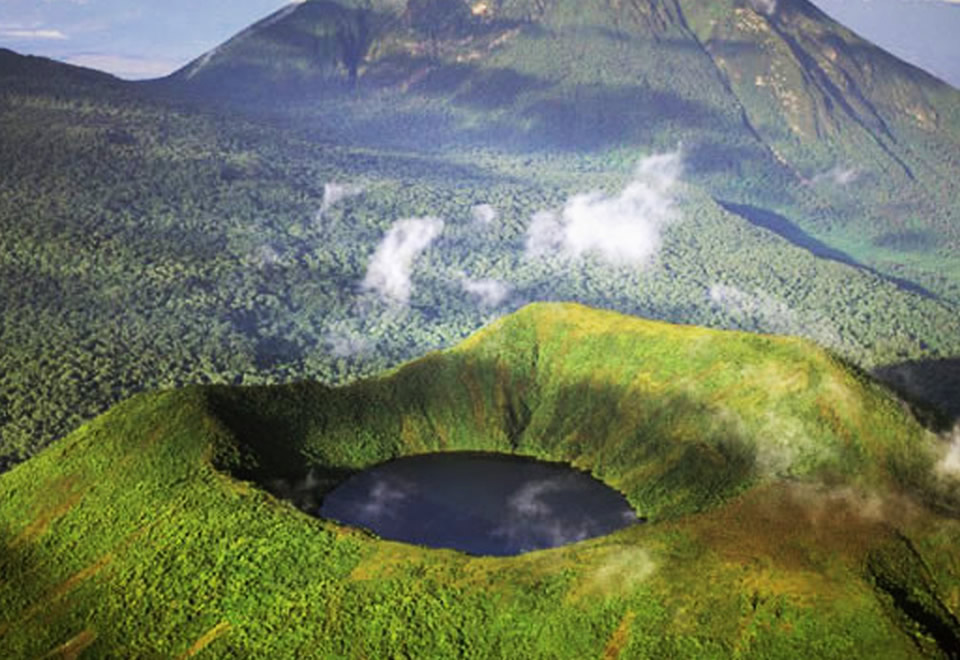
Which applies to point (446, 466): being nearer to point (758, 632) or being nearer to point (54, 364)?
point (758, 632)

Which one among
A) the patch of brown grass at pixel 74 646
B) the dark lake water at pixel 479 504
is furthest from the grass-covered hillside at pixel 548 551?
the dark lake water at pixel 479 504

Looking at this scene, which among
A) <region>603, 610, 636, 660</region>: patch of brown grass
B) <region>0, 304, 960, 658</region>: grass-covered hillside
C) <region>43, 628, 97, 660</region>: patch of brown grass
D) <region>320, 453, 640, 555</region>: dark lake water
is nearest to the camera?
<region>603, 610, 636, 660</region>: patch of brown grass

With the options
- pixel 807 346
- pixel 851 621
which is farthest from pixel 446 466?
pixel 851 621

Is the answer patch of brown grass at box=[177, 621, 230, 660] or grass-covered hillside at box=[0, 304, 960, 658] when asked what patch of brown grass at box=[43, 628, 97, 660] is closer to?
grass-covered hillside at box=[0, 304, 960, 658]

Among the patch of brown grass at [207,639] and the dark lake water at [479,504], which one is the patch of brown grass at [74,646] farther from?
the dark lake water at [479,504]

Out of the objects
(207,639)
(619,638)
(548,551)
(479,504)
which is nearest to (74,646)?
(207,639)

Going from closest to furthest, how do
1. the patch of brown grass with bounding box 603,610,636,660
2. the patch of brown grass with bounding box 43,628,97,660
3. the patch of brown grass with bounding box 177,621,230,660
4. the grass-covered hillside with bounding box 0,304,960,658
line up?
the patch of brown grass with bounding box 603,610,636,660 → the grass-covered hillside with bounding box 0,304,960,658 → the patch of brown grass with bounding box 177,621,230,660 → the patch of brown grass with bounding box 43,628,97,660

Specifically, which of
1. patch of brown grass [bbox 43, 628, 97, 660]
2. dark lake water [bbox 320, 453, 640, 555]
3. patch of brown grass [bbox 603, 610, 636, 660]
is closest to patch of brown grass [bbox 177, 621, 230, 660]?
patch of brown grass [bbox 43, 628, 97, 660]
